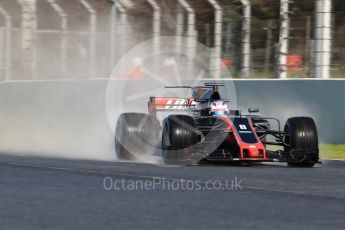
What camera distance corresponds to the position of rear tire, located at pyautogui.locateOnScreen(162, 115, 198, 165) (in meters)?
11.1

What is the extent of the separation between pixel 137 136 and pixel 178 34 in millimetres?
6393

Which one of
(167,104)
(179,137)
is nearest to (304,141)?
(179,137)

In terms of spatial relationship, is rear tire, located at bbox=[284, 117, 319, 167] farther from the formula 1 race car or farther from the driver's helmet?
the driver's helmet

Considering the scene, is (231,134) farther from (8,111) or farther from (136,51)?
(8,111)

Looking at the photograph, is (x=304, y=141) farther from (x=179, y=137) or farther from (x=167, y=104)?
(x=167, y=104)

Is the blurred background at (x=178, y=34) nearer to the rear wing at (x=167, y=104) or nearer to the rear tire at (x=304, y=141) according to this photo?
the rear wing at (x=167, y=104)

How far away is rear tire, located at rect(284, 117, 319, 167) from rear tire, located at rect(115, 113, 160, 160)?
203 cm

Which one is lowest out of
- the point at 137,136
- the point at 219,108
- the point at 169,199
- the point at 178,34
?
the point at 169,199

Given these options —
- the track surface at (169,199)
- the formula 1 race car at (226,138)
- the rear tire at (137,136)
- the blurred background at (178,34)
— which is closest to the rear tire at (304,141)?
the formula 1 race car at (226,138)

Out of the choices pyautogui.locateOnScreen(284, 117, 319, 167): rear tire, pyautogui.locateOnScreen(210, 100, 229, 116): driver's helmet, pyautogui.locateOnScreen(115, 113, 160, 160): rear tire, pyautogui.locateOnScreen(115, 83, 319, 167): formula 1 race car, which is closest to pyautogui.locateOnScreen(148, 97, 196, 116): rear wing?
pyautogui.locateOnScreen(115, 113, 160, 160): rear tire

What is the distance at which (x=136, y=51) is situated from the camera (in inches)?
760

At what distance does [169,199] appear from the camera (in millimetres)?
8039

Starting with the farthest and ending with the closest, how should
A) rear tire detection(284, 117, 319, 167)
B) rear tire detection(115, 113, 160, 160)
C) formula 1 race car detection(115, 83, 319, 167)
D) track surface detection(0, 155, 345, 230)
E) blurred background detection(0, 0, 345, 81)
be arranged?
1. blurred background detection(0, 0, 345, 81)
2. rear tire detection(115, 113, 160, 160)
3. rear tire detection(284, 117, 319, 167)
4. formula 1 race car detection(115, 83, 319, 167)
5. track surface detection(0, 155, 345, 230)

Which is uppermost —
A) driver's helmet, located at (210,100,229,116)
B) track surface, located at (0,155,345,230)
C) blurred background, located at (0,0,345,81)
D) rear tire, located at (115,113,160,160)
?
blurred background, located at (0,0,345,81)
